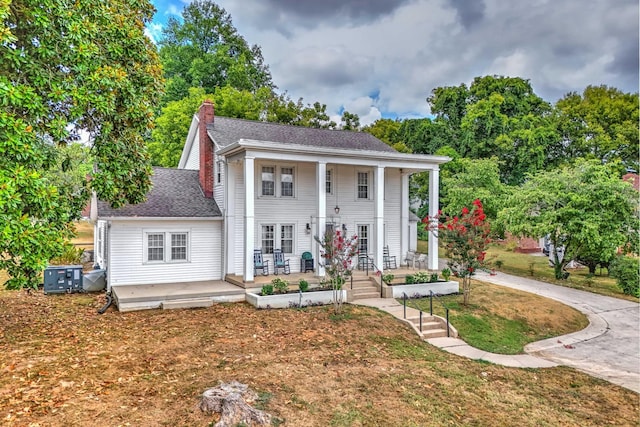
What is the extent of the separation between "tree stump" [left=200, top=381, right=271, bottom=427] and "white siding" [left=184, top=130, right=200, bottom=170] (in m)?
14.9

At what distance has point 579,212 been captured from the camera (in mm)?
18578

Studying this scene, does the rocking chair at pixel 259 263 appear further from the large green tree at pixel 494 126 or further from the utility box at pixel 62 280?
the large green tree at pixel 494 126

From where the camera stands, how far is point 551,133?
2842cm

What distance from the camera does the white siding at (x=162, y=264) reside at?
14156mm

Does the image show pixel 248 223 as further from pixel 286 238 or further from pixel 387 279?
pixel 387 279

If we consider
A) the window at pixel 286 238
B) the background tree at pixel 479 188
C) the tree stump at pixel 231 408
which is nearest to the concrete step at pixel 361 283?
the window at pixel 286 238

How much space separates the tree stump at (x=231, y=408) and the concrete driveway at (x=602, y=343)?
8.39 meters

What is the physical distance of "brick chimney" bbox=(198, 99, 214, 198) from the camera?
1722cm

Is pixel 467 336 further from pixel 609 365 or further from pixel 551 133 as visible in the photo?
pixel 551 133

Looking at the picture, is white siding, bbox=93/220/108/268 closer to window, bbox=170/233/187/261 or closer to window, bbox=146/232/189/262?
window, bbox=146/232/189/262

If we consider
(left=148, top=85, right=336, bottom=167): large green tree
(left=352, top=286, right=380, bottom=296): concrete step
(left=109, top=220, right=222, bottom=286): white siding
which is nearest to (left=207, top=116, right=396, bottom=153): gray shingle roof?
(left=109, top=220, right=222, bottom=286): white siding

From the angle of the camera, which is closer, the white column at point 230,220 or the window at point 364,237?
the white column at point 230,220

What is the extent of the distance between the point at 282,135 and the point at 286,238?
559cm

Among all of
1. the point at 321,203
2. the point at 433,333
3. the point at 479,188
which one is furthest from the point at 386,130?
the point at 433,333
